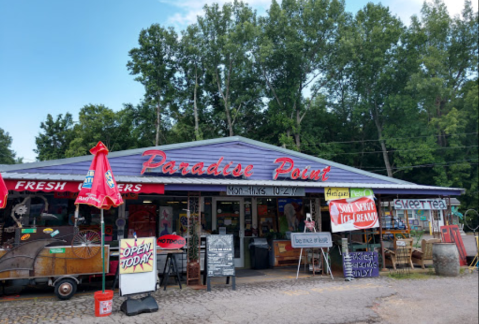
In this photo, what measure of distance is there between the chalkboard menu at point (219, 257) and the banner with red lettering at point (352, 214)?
3.37m

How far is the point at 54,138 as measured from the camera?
125 ft

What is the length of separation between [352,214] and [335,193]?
78 centimetres

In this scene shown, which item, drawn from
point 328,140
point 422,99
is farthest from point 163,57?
point 422,99

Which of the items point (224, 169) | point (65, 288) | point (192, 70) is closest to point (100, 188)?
point (65, 288)

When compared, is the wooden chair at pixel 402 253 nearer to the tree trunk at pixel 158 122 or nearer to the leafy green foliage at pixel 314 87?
the leafy green foliage at pixel 314 87

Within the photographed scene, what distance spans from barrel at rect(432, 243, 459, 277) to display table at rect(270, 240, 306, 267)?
4.06 m

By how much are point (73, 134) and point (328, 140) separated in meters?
26.8

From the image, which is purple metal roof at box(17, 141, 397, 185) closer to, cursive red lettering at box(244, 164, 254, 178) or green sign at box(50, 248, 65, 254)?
cursive red lettering at box(244, 164, 254, 178)

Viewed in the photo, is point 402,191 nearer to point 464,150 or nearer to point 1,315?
point 1,315

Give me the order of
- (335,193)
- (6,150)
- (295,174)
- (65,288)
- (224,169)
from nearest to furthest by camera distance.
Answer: (65,288)
(224,169)
(335,193)
(295,174)
(6,150)

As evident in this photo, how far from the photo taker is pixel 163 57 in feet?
105

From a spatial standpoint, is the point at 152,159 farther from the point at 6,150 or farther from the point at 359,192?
the point at 6,150

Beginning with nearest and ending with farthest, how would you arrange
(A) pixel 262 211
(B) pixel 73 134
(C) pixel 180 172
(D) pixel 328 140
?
(C) pixel 180 172 < (A) pixel 262 211 < (D) pixel 328 140 < (B) pixel 73 134

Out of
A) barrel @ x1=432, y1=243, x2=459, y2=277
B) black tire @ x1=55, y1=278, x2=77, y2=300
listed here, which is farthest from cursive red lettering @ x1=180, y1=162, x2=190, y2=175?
barrel @ x1=432, y1=243, x2=459, y2=277
